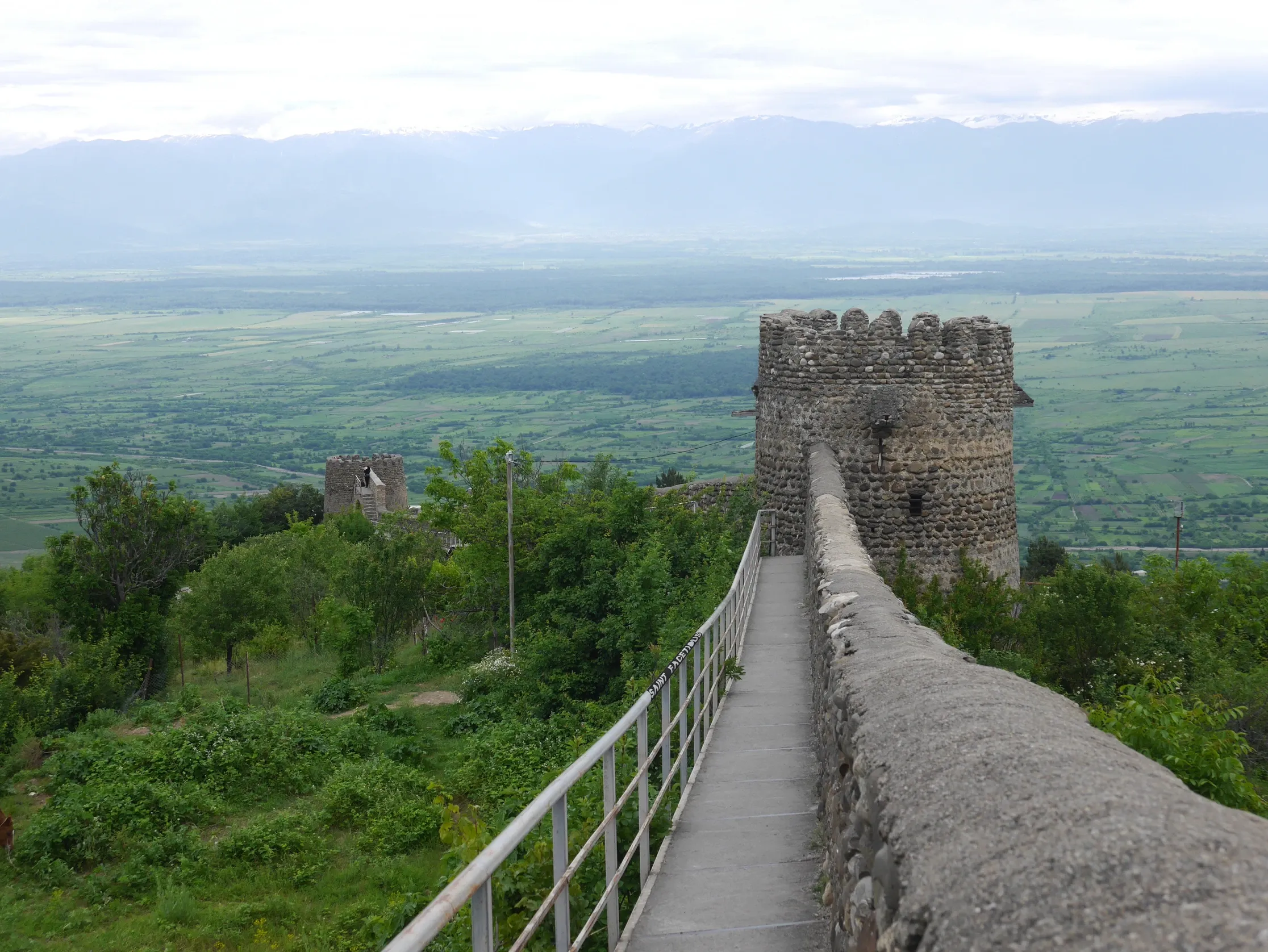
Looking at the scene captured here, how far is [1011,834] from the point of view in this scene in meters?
2.88

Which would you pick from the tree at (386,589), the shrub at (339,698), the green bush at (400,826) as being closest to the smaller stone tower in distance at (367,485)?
the tree at (386,589)

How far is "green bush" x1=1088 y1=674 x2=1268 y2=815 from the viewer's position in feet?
22.1

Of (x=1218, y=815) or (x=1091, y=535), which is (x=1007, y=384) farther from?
A: (x=1091, y=535)

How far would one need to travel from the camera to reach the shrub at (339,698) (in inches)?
779

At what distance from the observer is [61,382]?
189375mm

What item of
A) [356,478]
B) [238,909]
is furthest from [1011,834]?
[356,478]

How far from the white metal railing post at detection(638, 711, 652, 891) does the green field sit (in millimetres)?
63301

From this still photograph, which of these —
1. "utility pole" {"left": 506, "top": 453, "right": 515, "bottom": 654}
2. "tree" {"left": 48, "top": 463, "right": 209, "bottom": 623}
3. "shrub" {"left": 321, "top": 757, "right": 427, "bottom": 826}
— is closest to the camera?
"shrub" {"left": 321, "top": 757, "right": 427, "bottom": 826}

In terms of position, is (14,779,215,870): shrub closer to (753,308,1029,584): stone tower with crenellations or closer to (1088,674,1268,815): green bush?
(753,308,1029,584): stone tower with crenellations

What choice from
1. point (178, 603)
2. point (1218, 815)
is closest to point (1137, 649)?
point (1218, 815)

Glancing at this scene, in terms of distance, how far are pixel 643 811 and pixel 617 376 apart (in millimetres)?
167364

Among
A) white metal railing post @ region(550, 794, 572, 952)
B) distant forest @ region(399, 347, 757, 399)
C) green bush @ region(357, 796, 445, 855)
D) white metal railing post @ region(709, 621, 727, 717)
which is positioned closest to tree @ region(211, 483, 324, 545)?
green bush @ region(357, 796, 445, 855)

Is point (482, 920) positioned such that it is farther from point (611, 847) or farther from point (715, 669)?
point (715, 669)

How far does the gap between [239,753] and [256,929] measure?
14.9 feet
